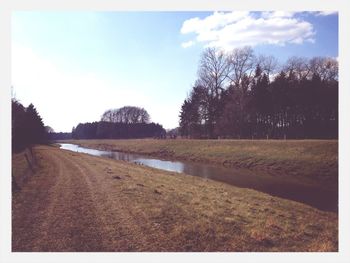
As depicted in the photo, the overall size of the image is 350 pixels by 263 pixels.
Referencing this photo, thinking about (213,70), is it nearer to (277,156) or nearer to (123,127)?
(277,156)

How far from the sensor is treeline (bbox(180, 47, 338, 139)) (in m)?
13.4

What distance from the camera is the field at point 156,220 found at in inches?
298

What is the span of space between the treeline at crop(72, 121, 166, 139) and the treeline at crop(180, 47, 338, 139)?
43025 mm

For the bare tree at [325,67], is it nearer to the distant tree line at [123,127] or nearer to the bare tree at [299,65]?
the bare tree at [299,65]

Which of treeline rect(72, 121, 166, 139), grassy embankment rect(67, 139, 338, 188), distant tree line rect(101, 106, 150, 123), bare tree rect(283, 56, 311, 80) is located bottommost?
grassy embankment rect(67, 139, 338, 188)

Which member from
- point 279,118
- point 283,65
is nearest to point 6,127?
point 283,65

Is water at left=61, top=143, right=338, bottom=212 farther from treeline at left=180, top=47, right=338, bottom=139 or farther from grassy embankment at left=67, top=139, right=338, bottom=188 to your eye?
treeline at left=180, top=47, right=338, bottom=139

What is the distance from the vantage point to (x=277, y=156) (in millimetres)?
22422

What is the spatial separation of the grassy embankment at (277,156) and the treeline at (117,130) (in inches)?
1847

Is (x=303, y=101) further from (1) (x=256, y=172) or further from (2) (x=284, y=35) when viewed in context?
(2) (x=284, y=35)

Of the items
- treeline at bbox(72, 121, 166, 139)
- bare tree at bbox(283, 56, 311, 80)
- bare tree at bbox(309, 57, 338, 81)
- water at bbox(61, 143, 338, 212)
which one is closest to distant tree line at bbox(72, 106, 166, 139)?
treeline at bbox(72, 121, 166, 139)

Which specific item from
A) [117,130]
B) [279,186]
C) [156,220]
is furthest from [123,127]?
[156,220]

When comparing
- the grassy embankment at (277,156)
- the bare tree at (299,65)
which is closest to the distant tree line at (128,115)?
the grassy embankment at (277,156)

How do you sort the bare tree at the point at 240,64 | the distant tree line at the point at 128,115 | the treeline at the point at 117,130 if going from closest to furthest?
the bare tree at the point at 240,64 → the treeline at the point at 117,130 → the distant tree line at the point at 128,115
